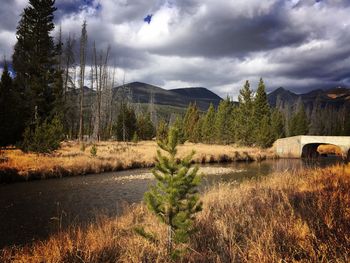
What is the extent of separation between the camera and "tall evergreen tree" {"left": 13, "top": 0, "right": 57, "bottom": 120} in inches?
1000

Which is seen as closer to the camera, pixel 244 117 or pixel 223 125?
pixel 244 117

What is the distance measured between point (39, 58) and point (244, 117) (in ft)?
125

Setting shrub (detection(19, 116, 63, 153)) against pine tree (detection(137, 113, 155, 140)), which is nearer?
shrub (detection(19, 116, 63, 153))

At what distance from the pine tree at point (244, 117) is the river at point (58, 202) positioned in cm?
3527

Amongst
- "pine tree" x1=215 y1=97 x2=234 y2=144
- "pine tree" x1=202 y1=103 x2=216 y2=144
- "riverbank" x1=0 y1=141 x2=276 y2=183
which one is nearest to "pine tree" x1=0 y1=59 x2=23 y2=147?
"riverbank" x1=0 y1=141 x2=276 y2=183

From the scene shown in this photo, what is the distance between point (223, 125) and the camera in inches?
2397

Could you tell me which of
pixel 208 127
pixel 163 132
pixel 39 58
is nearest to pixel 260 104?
pixel 208 127

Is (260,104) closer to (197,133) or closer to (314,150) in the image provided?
(314,150)

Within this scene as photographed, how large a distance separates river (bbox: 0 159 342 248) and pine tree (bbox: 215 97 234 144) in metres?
40.8

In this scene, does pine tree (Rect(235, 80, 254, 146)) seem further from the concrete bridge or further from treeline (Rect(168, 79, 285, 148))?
the concrete bridge

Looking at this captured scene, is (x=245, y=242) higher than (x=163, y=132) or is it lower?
lower

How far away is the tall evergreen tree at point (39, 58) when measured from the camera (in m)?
25.4

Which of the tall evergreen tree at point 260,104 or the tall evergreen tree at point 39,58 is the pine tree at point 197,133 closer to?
the tall evergreen tree at point 260,104

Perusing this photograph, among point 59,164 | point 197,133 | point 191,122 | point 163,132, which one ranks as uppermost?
point 191,122
